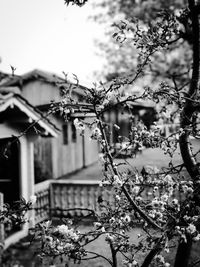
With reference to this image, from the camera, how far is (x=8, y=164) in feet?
30.9

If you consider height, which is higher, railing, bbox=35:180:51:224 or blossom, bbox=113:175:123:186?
blossom, bbox=113:175:123:186

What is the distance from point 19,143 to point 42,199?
2191 mm

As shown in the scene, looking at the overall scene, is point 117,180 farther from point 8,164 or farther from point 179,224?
point 8,164

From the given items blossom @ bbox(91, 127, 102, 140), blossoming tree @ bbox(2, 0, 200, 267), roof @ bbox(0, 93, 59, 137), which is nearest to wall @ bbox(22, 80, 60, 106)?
roof @ bbox(0, 93, 59, 137)

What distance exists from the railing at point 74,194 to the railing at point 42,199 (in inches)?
6.5

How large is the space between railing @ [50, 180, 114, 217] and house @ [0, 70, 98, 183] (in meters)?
2.27

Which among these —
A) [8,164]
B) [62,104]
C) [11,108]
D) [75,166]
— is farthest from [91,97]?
[75,166]

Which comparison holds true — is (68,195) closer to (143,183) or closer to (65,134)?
(65,134)

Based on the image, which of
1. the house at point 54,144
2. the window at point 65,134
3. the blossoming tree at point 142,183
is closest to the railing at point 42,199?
the house at point 54,144

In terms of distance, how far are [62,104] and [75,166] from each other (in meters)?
14.3

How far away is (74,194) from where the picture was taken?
9.82m

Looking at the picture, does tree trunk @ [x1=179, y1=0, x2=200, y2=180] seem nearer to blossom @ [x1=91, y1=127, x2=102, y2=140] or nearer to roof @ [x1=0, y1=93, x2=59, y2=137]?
blossom @ [x1=91, y1=127, x2=102, y2=140]

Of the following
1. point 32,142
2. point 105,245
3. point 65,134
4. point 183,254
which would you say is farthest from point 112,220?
point 65,134

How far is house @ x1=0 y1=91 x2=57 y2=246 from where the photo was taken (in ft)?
24.1
